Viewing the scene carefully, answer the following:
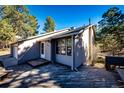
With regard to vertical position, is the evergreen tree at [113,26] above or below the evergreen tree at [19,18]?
below

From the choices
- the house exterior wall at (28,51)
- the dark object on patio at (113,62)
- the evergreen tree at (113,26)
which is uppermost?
the evergreen tree at (113,26)

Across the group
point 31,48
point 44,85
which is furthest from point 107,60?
point 31,48

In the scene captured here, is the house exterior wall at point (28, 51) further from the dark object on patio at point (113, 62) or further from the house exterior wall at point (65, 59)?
the dark object on patio at point (113, 62)

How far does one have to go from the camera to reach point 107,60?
11008 millimetres

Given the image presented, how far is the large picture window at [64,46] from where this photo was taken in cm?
1189

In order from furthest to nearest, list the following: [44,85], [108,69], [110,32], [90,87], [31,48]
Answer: [110,32]
[31,48]
[108,69]
[44,85]
[90,87]

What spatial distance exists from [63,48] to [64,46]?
32 centimetres

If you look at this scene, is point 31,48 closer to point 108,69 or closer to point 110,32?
point 108,69

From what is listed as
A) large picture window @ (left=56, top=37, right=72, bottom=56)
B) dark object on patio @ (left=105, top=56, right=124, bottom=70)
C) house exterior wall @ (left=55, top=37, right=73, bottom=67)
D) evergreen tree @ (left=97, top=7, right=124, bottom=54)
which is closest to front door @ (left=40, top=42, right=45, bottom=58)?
house exterior wall @ (left=55, top=37, right=73, bottom=67)

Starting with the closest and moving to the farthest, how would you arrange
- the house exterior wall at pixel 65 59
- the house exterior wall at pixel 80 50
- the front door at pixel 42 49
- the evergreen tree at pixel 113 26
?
1. the house exterior wall at pixel 80 50
2. the house exterior wall at pixel 65 59
3. the front door at pixel 42 49
4. the evergreen tree at pixel 113 26

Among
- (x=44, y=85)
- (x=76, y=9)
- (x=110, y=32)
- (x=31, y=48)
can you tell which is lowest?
(x=44, y=85)

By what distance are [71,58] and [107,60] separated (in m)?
2.60

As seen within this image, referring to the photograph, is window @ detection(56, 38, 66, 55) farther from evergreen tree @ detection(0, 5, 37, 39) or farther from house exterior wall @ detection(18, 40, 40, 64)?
evergreen tree @ detection(0, 5, 37, 39)

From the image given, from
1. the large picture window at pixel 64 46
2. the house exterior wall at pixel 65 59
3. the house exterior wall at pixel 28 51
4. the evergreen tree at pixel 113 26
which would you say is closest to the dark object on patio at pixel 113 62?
the house exterior wall at pixel 65 59
